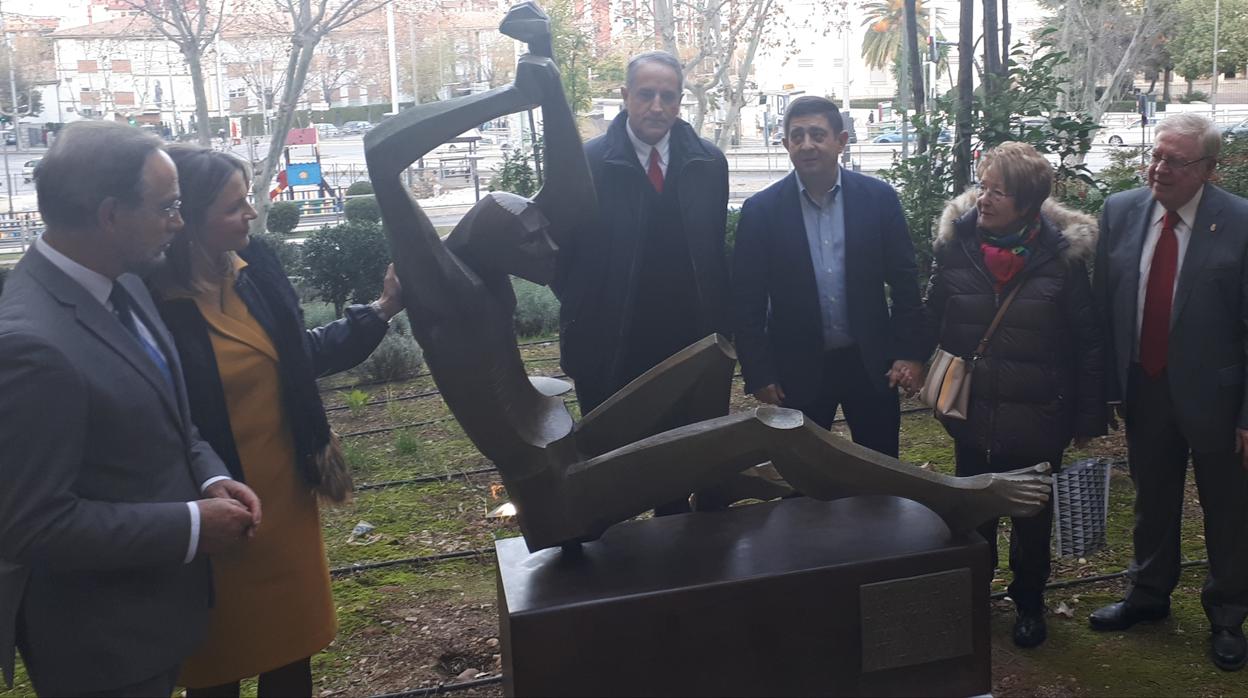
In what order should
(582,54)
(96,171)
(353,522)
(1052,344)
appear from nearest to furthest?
(96,171), (1052,344), (353,522), (582,54)

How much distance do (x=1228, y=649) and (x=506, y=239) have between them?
2.53 m

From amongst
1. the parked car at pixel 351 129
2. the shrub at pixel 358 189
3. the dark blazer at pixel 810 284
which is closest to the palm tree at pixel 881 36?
the parked car at pixel 351 129

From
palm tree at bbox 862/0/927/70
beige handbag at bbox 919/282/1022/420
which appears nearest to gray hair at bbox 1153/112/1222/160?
beige handbag at bbox 919/282/1022/420

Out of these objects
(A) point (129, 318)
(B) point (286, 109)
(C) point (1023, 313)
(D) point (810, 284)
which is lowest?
(C) point (1023, 313)

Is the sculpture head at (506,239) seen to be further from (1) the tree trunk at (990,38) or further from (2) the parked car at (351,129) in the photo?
(2) the parked car at (351,129)

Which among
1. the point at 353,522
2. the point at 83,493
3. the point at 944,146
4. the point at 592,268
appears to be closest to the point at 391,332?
the point at 353,522

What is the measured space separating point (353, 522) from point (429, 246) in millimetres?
2661

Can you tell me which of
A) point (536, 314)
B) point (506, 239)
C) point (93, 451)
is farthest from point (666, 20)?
point (93, 451)

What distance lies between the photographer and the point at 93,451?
6.04 ft

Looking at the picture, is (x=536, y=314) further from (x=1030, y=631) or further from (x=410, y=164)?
(x=410, y=164)

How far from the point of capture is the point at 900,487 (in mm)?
2711

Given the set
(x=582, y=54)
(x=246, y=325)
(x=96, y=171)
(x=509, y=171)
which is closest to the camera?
(x=96, y=171)

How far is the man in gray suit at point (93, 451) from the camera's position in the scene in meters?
1.73

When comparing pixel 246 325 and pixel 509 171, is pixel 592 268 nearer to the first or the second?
pixel 246 325
